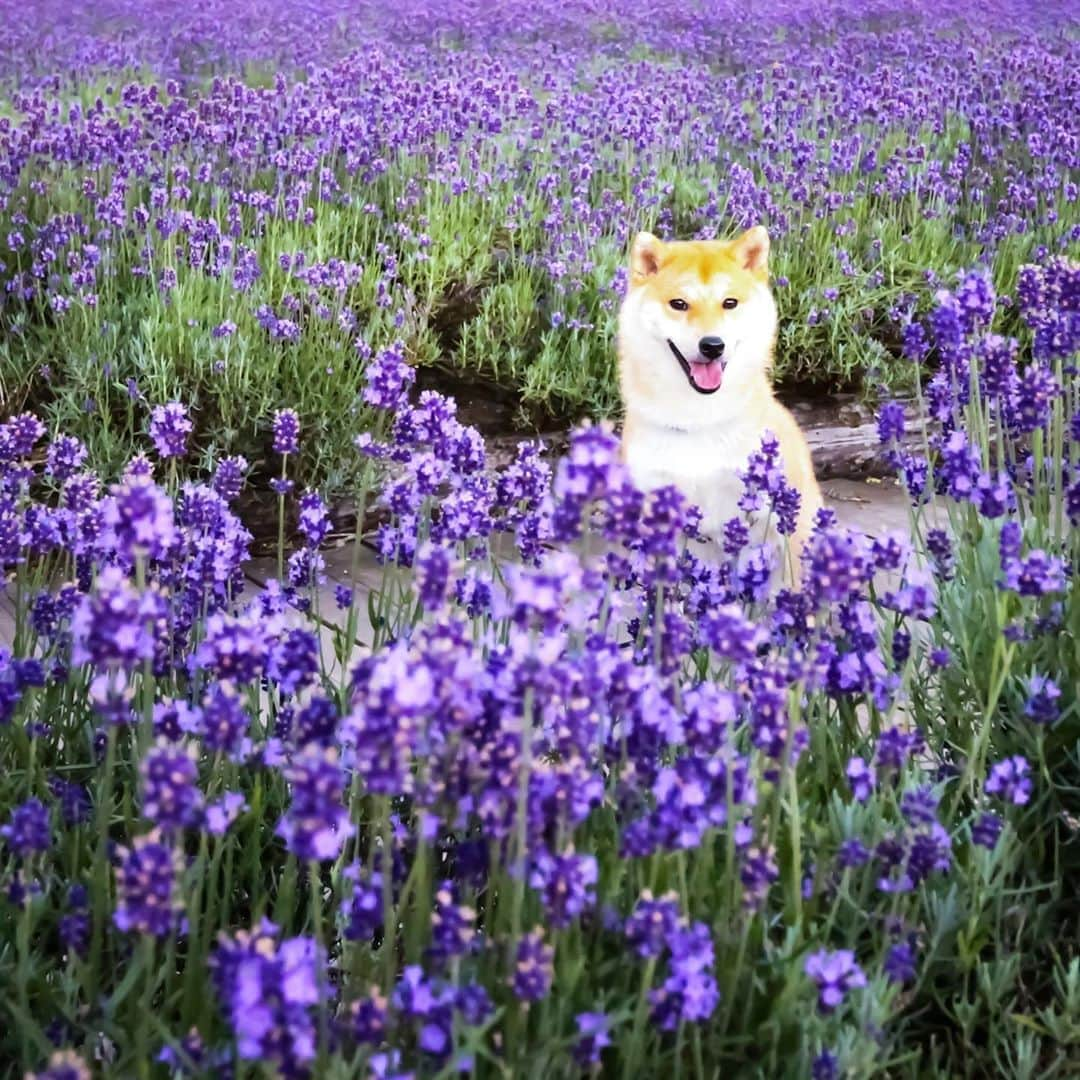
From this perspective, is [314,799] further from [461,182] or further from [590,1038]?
[461,182]

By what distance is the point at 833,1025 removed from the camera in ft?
3.54

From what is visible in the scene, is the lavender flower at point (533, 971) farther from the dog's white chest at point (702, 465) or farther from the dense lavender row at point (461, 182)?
the dense lavender row at point (461, 182)

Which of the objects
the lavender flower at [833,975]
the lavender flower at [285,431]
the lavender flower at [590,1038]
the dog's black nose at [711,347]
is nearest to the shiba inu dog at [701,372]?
the dog's black nose at [711,347]

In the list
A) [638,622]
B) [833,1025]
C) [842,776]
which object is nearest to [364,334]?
[638,622]

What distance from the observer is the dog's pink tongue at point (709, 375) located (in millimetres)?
2391

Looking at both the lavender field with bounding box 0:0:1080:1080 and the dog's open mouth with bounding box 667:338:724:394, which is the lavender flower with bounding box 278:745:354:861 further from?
the dog's open mouth with bounding box 667:338:724:394

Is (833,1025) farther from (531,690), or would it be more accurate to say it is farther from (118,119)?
(118,119)

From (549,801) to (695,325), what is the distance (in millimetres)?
1576

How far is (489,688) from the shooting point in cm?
94

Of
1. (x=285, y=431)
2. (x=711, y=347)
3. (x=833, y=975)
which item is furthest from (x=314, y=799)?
(x=711, y=347)

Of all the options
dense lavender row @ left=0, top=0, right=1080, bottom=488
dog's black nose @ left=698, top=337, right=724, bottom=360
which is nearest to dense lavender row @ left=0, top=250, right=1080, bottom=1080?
dog's black nose @ left=698, top=337, right=724, bottom=360

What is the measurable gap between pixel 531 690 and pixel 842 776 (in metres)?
0.67

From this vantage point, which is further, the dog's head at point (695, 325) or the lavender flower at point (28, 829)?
the dog's head at point (695, 325)

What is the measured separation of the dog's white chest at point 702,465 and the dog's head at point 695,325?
46 millimetres
